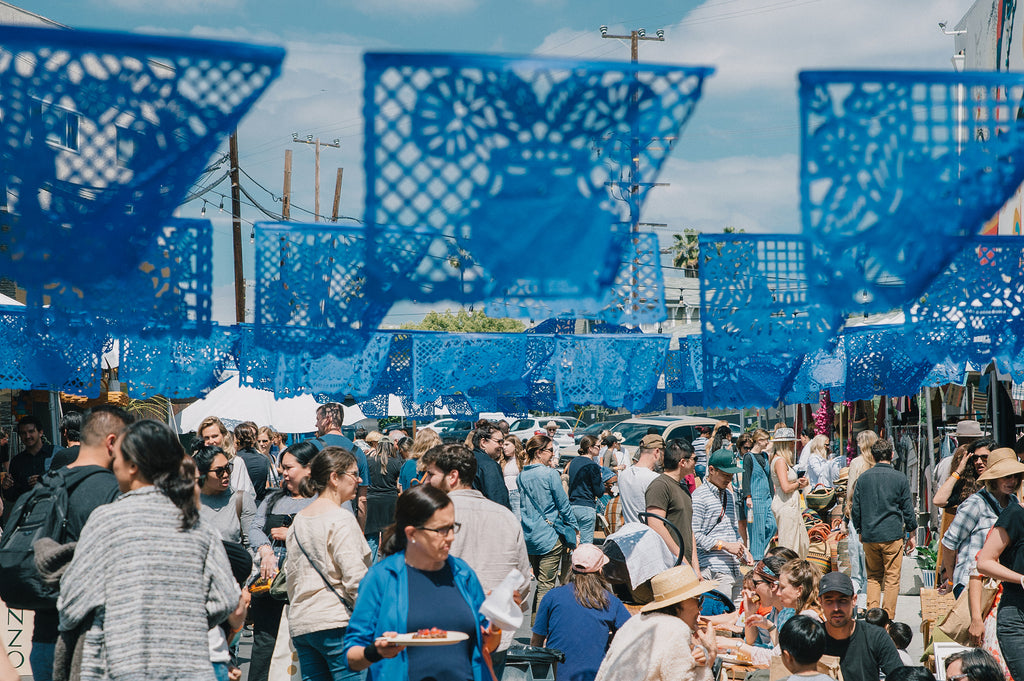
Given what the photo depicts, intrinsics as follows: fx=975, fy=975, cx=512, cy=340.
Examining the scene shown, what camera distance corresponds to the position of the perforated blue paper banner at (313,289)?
440cm

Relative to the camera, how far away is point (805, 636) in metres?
4.27

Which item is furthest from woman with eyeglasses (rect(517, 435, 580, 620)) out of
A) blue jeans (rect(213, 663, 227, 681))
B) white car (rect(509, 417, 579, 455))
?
white car (rect(509, 417, 579, 455))

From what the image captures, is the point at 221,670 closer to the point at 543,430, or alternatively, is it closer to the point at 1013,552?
the point at 1013,552

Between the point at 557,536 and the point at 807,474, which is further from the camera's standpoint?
the point at 807,474

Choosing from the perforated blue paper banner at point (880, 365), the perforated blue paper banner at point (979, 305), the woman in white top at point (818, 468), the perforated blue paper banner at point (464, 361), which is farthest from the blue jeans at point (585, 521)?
the woman in white top at point (818, 468)

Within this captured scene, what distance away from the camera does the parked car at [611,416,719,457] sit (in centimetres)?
2952

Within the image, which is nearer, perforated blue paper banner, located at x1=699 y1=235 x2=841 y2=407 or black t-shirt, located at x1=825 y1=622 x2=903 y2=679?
perforated blue paper banner, located at x1=699 y1=235 x2=841 y2=407

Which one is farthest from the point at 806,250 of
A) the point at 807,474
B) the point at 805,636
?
the point at 807,474

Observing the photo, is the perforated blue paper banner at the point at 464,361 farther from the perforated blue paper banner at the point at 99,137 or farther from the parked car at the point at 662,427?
the parked car at the point at 662,427

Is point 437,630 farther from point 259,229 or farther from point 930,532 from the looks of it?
point 930,532

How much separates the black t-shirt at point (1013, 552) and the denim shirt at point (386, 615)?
3.51m

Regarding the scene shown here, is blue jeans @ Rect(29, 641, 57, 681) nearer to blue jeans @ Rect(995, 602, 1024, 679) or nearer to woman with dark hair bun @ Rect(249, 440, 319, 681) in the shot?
woman with dark hair bun @ Rect(249, 440, 319, 681)

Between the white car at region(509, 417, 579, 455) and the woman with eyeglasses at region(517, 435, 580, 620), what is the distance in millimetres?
21243

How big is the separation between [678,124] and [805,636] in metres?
2.28
